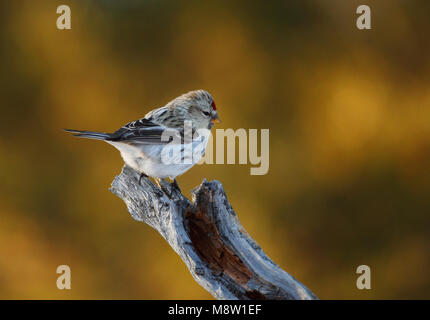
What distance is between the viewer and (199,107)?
3.16m

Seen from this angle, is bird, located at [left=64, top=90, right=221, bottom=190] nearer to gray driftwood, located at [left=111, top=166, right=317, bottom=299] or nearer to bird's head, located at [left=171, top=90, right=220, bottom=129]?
bird's head, located at [left=171, top=90, right=220, bottom=129]

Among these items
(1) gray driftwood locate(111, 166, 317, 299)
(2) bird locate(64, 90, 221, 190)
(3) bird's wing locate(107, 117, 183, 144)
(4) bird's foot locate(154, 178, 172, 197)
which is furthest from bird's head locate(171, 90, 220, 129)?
(1) gray driftwood locate(111, 166, 317, 299)

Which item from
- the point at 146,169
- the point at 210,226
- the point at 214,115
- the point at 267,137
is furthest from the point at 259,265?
the point at 267,137

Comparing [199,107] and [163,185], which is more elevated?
[199,107]

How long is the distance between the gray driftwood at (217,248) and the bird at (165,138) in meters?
0.17

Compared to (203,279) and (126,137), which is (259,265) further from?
(126,137)

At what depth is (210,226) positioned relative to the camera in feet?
8.56

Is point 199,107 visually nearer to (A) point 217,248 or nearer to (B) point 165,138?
(B) point 165,138

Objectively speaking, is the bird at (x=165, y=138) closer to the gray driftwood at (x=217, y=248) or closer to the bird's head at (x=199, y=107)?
the bird's head at (x=199, y=107)

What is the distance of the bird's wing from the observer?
2797mm

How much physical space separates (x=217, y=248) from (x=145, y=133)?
2.41 feet

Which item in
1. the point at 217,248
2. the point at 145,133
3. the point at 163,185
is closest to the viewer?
the point at 217,248

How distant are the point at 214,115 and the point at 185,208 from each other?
753 mm
